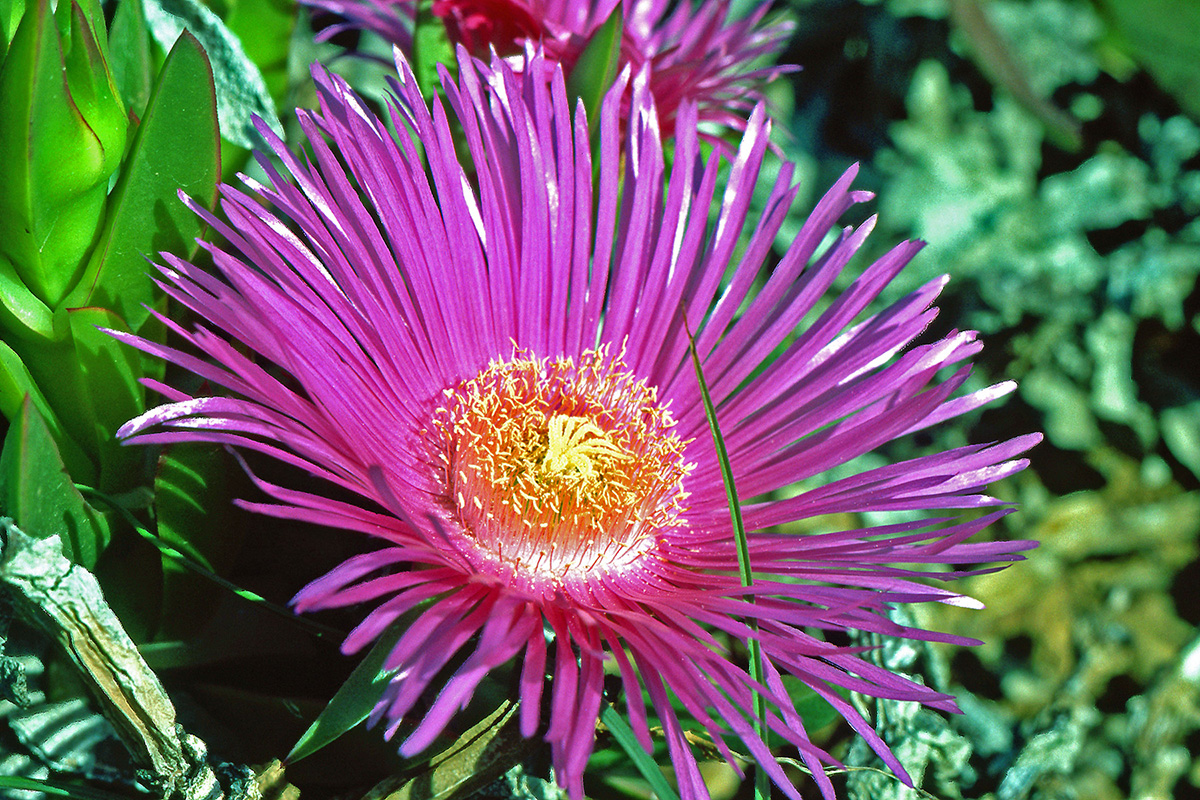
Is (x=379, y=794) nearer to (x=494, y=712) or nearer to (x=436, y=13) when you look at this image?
(x=494, y=712)

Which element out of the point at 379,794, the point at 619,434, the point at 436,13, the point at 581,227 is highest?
the point at 436,13

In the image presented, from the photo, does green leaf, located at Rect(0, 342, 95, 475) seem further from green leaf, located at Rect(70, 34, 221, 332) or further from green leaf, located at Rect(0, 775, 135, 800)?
green leaf, located at Rect(0, 775, 135, 800)

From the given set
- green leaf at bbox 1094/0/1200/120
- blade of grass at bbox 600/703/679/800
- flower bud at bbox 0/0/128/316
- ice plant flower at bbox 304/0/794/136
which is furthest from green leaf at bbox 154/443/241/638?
green leaf at bbox 1094/0/1200/120

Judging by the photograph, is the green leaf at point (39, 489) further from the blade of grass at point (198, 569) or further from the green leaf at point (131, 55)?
the green leaf at point (131, 55)

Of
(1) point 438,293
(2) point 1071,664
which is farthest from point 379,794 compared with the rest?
(2) point 1071,664

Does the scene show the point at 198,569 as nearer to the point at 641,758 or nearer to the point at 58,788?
the point at 58,788

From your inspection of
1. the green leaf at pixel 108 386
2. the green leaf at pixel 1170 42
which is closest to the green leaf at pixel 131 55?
the green leaf at pixel 108 386
